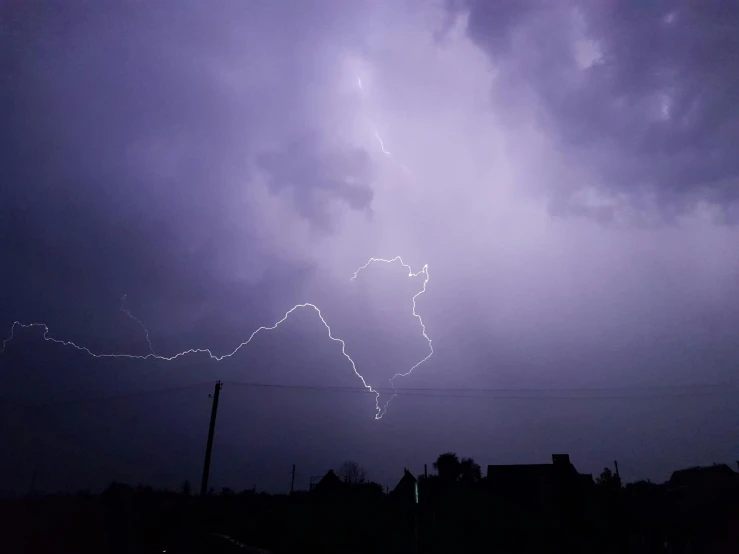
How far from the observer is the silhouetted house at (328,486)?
3728 cm

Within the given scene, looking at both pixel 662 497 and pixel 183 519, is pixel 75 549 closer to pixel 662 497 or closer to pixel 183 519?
pixel 183 519

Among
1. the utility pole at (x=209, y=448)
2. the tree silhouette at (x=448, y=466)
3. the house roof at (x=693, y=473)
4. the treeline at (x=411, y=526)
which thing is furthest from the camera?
the tree silhouette at (x=448, y=466)

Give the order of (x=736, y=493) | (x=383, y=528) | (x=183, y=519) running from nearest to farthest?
(x=736, y=493) → (x=383, y=528) → (x=183, y=519)

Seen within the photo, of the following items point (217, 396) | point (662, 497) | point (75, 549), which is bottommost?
point (75, 549)

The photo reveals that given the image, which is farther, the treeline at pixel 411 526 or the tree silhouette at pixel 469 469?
the tree silhouette at pixel 469 469

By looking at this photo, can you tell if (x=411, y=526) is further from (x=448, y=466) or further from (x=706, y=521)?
(x=448, y=466)

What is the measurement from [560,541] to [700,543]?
5.09 metres

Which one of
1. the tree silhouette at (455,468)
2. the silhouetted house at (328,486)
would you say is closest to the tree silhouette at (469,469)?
the tree silhouette at (455,468)

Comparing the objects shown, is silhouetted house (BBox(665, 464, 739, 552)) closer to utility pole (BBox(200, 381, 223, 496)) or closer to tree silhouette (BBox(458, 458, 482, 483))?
utility pole (BBox(200, 381, 223, 496))

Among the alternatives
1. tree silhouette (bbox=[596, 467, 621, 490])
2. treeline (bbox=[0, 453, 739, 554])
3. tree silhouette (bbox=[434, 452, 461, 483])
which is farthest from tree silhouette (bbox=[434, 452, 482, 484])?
treeline (bbox=[0, 453, 739, 554])

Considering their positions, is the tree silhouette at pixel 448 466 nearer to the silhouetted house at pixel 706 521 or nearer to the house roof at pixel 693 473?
the house roof at pixel 693 473

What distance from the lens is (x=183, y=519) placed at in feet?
79.9

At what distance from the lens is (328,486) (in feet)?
124

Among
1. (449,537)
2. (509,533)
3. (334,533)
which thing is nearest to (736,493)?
(509,533)
